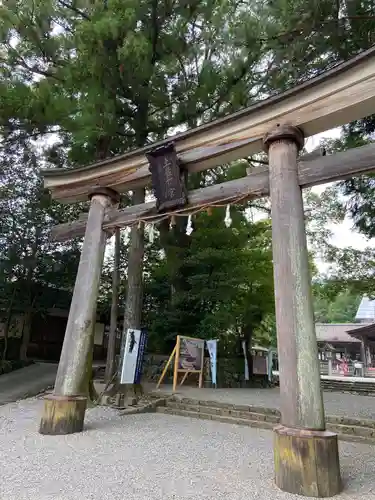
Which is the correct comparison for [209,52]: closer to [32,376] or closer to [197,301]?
[197,301]

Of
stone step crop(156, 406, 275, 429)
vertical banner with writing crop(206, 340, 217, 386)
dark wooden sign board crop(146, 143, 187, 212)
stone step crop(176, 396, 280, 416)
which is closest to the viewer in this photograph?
dark wooden sign board crop(146, 143, 187, 212)

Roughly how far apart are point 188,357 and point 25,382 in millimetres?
4465

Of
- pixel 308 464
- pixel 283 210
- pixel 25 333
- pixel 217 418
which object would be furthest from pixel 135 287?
pixel 25 333

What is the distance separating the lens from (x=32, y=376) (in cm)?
1040

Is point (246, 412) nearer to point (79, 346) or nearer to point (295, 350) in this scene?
point (79, 346)

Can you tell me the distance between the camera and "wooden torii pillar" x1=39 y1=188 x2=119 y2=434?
14.4 feet

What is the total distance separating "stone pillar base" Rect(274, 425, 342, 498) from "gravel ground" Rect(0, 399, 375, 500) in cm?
10

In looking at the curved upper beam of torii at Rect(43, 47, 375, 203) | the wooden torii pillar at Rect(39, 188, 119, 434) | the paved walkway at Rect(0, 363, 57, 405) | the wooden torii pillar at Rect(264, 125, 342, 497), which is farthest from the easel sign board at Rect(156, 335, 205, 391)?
the wooden torii pillar at Rect(264, 125, 342, 497)

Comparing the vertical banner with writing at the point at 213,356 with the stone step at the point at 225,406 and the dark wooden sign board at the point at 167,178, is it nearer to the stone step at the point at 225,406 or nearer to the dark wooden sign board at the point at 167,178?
the stone step at the point at 225,406

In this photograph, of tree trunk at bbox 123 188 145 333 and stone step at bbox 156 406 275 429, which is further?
tree trunk at bbox 123 188 145 333

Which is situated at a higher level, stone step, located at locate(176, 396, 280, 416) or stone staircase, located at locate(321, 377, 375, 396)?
stone staircase, located at locate(321, 377, 375, 396)

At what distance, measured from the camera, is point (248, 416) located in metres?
6.11

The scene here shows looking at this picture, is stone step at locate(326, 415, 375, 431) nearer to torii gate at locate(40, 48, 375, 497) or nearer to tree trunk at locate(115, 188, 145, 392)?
torii gate at locate(40, 48, 375, 497)

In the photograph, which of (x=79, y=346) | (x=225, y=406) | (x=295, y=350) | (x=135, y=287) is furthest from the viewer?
(x=135, y=287)
